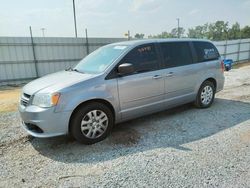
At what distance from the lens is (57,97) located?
326 cm

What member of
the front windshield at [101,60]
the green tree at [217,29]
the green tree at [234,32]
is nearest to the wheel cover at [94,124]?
the front windshield at [101,60]

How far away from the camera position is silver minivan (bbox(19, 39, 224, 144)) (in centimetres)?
335

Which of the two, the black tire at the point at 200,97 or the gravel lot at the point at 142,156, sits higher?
the black tire at the point at 200,97

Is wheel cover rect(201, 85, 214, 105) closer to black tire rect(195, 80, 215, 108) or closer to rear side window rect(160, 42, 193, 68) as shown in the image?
black tire rect(195, 80, 215, 108)

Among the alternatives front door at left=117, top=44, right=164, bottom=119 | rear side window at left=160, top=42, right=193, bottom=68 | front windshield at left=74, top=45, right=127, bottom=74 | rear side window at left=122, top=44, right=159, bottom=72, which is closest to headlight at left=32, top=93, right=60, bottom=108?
front windshield at left=74, top=45, right=127, bottom=74

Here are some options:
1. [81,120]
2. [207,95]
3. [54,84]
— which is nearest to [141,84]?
[81,120]

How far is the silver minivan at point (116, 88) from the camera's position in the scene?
132 inches

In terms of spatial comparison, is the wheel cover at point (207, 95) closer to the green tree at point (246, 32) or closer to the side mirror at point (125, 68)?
the side mirror at point (125, 68)

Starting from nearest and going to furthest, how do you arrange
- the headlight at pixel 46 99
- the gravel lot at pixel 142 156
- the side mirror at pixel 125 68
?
the gravel lot at pixel 142 156 < the headlight at pixel 46 99 < the side mirror at pixel 125 68

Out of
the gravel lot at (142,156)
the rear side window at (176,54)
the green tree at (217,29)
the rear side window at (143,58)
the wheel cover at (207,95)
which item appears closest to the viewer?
the gravel lot at (142,156)

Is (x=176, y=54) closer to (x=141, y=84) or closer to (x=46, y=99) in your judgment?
(x=141, y=84)

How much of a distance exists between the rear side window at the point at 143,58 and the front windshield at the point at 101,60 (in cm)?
21

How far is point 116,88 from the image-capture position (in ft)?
12.5

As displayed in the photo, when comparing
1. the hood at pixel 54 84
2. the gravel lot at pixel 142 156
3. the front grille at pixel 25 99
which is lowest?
the gravel lot at pixel 142 156
